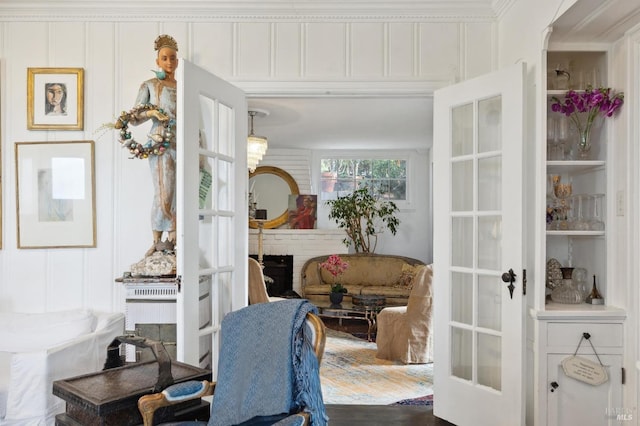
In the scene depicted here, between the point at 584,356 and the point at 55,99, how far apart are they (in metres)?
3.45

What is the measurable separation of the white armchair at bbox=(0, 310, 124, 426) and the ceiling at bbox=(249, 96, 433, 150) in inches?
99.3

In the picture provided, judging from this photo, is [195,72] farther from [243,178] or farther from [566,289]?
[566,289]

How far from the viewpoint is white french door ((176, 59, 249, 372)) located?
8.10 ft

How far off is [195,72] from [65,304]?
175 centimetres

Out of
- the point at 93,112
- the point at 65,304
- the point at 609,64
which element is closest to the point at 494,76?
the point at 609,64

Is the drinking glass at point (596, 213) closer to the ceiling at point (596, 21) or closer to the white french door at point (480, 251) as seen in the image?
the white french door at point (480, 251)

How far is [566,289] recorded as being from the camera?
103 inches

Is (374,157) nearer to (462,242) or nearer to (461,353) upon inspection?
(462,242)

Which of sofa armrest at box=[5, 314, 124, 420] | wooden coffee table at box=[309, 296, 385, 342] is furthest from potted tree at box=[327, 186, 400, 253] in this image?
sofa armrest at box=[5, 314, 124, 420]

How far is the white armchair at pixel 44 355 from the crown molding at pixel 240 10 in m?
1.91

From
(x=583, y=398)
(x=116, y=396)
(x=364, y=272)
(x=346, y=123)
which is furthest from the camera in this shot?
(x=364, y=272)

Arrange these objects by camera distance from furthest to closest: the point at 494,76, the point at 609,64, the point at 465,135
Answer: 1. the point at 465,135
2. the point at 494,76
3. the point at 609,64

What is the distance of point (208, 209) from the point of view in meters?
2.74

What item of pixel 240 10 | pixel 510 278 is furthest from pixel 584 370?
pixel 240 10
